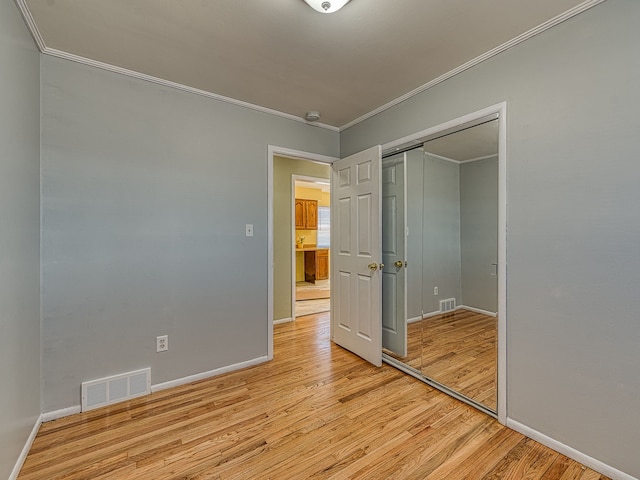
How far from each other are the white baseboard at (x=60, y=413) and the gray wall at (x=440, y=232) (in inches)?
112

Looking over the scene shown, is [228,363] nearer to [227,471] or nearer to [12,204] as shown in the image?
[227,471]

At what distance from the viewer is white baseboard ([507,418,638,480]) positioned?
146cm

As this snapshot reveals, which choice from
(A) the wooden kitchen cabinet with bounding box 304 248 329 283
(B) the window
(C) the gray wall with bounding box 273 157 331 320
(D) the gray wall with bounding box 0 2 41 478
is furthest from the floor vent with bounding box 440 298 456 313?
(B) the window

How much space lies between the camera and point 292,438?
1.78 metres

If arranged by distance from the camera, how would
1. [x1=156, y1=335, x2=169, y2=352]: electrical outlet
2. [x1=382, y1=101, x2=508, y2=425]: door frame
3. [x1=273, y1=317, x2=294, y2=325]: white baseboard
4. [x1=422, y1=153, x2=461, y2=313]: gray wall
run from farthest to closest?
[x1=273, y1=317, x2=294, y2=325]: white baseboard, [x1=422, y1=153, x2=461, y2=313]: gray wall, [x1=156, y1=335, x2=169, y2=352]: electrical outlet, [x1=382, y1=101, x2=508, y2=425]: door frame

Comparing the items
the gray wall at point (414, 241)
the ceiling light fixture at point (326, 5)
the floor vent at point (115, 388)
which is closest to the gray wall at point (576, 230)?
the gray wall at point (414, 241)

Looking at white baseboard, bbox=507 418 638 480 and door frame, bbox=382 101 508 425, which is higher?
door frame, bbox=382 101 508 425

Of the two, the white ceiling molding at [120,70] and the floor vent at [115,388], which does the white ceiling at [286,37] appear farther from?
the floor vent at [115,388]

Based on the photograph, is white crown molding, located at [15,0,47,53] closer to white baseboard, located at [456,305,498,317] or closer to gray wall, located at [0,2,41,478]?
gray wall, located at [0,2,41,478]

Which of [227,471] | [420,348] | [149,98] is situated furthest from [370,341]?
[149,98]

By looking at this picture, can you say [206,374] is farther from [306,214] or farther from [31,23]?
[306,214]

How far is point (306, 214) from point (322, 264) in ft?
4.55

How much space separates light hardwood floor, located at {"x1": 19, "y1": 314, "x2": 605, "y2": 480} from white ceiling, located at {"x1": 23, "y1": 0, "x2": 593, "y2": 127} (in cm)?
250

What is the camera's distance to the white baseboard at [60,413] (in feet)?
6.36
